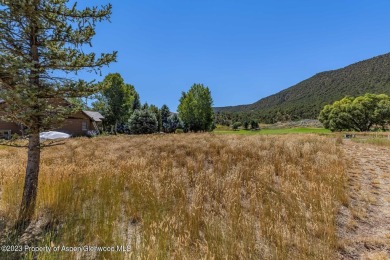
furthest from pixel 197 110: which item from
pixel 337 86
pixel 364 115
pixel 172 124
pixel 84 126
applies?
pixel 337 86

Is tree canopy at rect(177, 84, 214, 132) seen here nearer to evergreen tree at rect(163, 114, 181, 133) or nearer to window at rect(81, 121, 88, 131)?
evergreen tree at rect(163, 114, 181, 133)

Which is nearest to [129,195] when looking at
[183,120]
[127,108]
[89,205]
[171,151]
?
[89,205]

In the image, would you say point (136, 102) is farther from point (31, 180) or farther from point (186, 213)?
point (186, 213)

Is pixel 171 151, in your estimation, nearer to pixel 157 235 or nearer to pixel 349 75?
pixel 157 235

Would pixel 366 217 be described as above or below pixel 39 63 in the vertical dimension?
below

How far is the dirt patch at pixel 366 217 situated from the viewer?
9.73 ft

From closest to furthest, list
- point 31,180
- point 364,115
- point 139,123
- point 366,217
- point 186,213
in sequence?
point 186,213 < point 31,180 < point 366,217 < point 139,123 < point 364,115

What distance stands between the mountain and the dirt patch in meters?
83.3

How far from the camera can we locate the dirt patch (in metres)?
2.97

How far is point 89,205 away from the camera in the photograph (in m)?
3.92

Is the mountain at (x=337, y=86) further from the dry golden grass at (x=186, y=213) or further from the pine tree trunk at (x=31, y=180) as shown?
the pine tree trunk at (x=31, y=180)

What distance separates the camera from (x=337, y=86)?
97438 mm

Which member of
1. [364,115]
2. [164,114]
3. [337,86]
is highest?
[337,86]

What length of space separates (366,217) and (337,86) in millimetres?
113990
